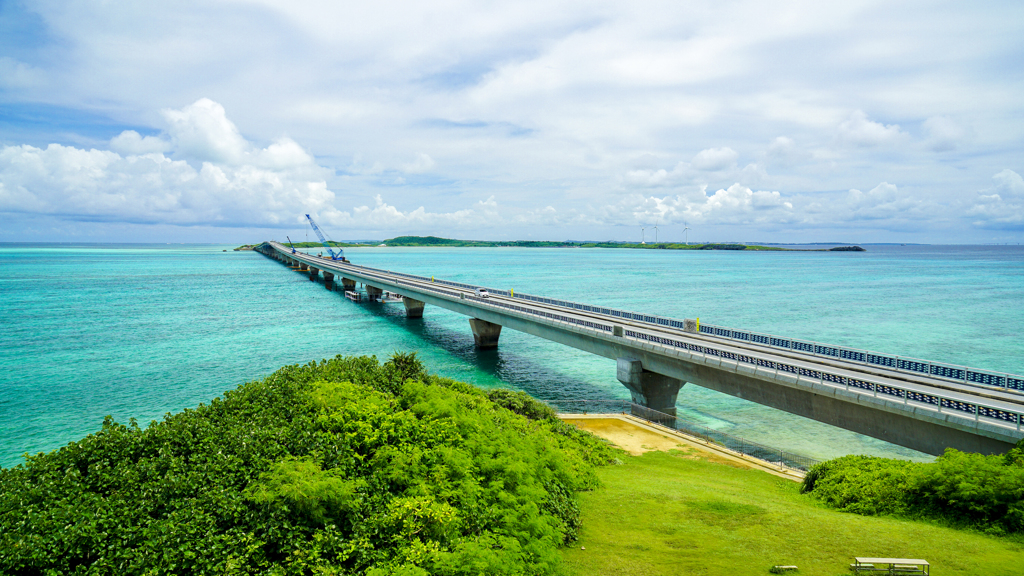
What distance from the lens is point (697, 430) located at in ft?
127

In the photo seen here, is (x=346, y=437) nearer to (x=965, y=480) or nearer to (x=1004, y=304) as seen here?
(x=965, y=480)

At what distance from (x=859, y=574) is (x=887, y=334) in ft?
233

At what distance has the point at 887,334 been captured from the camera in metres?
71.8

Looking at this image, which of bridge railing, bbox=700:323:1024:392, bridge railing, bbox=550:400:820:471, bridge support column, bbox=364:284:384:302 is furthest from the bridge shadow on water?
bridge support column, bbox=364:284:384:302

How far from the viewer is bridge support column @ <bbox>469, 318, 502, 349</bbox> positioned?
220ft

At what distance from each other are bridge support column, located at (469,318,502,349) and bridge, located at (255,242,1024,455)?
9105 millimetres

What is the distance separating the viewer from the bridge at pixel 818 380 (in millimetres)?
24797

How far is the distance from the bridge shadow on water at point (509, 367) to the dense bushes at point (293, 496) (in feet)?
97.2

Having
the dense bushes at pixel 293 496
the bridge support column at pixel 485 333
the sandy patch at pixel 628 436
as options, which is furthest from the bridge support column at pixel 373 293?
the dense bushes at pixel 293 496

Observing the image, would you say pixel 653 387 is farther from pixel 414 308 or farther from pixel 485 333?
pixel 414 308

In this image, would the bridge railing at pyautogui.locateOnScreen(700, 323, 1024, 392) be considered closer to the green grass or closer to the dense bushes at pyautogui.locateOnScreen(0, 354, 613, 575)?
the green grass

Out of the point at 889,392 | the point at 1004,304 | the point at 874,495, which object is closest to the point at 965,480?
the point at 874,495

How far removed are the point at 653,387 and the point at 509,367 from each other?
2032 cm

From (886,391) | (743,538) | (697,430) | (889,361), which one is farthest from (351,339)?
(743,538)
